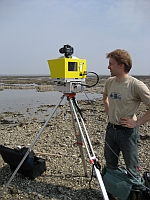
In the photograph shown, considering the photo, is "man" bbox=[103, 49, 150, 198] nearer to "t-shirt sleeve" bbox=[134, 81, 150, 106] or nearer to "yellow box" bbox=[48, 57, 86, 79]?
"t-shirt sleeve" bbox=[134, 81, 150, 106]

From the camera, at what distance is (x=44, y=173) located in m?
4.11

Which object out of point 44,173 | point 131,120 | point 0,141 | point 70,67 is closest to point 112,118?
point 131,120

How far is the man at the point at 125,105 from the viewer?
2617 millimetres

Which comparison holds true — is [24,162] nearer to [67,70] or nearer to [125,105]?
[67,70]

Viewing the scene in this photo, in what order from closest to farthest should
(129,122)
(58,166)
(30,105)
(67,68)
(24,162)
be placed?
1. (129,122)
2. (67,68)
3. (24,162)
4. (58,166)
5. (30,105)

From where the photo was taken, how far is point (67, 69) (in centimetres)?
285

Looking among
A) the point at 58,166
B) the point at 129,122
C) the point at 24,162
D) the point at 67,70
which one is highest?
the point at 67,70

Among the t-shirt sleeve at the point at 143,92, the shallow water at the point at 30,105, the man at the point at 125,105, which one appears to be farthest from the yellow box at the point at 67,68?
the shallow water at the point at 30,105

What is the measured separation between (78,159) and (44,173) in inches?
39.3

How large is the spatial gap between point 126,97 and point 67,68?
3.02 ft

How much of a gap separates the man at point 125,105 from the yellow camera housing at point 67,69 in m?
0.44

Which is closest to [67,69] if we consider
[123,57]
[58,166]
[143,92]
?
[123,57]

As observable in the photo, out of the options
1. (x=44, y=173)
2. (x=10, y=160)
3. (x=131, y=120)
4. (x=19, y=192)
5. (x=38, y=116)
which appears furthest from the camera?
(x=38, y=116)

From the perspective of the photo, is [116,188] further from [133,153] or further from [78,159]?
[78,159]
